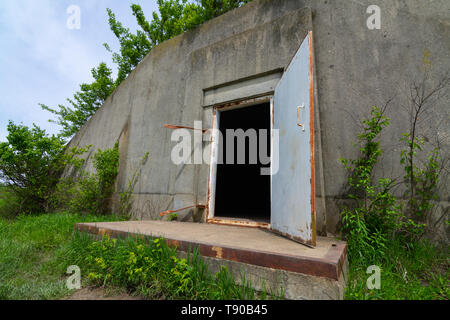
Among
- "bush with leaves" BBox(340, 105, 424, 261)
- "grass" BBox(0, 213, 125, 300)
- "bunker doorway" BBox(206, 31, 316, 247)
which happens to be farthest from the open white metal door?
"grass" BBox(0, 213, 125, 300)

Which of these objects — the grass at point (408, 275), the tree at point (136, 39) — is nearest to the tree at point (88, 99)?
the tree at point (136, 39)

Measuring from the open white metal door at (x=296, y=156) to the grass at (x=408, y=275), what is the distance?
19.9 inches

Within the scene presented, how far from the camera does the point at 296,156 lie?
Answer: 99.7 inches

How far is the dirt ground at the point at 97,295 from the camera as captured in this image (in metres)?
2.04

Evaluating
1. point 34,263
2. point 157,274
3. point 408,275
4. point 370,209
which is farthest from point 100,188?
point 408,275

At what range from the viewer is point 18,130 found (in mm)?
6152

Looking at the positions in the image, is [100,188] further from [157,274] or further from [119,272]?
[157,274]

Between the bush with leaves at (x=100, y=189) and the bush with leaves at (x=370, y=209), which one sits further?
the bush with leaves at (x=100, y=189)

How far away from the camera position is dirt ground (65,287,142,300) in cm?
204

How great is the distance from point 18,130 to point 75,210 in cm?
276

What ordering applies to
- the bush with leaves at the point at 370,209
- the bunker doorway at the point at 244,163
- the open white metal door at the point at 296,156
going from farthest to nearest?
the bunker doorway at the point at 244,163, the bush with leaves at the point at 370,209, the open white metal door at the point at 296,156

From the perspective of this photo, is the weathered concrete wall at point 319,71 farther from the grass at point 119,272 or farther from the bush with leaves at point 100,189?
the grass at point 119,272

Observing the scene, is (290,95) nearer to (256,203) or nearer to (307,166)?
(307,166)

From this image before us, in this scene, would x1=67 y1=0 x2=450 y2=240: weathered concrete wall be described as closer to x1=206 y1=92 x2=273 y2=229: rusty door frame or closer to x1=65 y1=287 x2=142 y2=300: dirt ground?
x1=206 y1=92 x2=273 y2=229: rusty door frame
